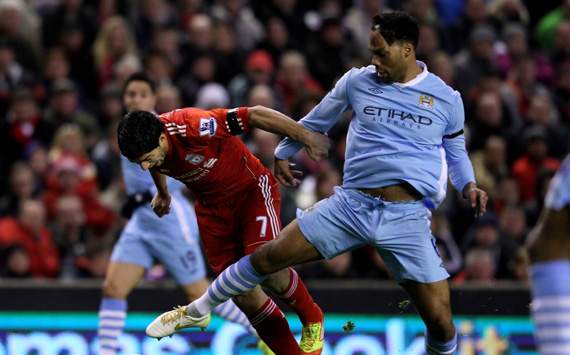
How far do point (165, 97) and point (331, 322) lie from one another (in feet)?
12.4

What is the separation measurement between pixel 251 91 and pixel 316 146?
6553 millimetres

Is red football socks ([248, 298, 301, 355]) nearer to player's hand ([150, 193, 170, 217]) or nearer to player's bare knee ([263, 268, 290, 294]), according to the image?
player's bare knee ([263, 268, 290, 294])

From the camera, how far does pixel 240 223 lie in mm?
9039

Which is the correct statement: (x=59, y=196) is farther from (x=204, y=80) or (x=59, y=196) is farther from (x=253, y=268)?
(x=253, y=268)

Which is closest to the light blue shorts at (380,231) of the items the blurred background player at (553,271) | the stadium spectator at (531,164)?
the blurred background player at (553,271)

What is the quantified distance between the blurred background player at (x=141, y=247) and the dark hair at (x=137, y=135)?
204 centimetres

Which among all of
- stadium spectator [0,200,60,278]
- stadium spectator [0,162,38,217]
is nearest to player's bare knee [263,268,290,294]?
stadium spectator [0,200,60,278]

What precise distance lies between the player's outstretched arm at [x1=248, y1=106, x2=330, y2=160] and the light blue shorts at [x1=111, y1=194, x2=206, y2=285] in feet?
7.59

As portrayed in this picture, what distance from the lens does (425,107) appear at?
8211mm

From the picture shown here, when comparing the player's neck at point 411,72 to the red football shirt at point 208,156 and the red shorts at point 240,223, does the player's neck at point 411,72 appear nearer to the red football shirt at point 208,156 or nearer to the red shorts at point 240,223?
the red football shirt at point 208,156

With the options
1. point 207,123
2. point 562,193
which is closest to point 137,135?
point 207,123

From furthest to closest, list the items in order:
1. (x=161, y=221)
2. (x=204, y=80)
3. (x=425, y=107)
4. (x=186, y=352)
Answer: (x=204, y=80), (x=186, y=352), (x=161, y=221), (x=425, y=107)

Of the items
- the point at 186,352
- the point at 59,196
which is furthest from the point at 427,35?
the point at 186,352

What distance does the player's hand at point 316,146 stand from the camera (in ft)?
27.0
